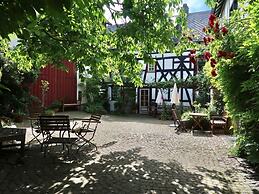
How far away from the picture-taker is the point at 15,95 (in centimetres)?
1318

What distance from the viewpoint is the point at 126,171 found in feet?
18.2

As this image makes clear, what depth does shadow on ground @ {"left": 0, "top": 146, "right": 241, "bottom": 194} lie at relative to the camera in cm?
454

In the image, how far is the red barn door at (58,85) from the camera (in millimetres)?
19188

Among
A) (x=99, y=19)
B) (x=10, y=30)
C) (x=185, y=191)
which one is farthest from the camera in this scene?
(x=99, y=19)

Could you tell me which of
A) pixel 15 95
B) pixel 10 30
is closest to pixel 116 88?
pixel 15 95

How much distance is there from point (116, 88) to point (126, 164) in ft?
54.4

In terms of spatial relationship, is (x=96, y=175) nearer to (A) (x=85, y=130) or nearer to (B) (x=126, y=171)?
(B) (x=126, y=171)

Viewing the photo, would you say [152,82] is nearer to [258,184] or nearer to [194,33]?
[194,33]

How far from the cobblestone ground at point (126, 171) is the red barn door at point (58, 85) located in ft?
39.1

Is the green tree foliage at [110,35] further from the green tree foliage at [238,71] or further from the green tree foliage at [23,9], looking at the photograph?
the green tree foliage at [23,9]

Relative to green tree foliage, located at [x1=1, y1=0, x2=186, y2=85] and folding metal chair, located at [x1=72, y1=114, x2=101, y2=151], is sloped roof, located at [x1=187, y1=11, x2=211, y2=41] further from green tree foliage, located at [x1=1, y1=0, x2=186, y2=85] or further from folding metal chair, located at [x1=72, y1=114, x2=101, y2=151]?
green tree foliage, located at [x1=1, y1=0, x2=186, y2=85]

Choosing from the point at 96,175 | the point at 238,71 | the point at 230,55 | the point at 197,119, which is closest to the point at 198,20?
the point at 197,119

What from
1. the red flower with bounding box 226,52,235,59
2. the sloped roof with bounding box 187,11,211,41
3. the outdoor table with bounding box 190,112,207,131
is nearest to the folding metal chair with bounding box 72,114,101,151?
the red flower with bounding box 226,52,235,59

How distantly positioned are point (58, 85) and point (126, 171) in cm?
1675
